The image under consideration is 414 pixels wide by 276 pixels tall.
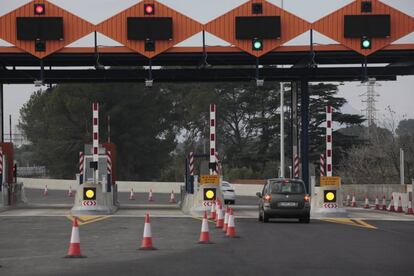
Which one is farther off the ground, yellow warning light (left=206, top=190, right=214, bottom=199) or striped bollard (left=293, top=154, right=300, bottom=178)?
striped bollard (left=293, top=154, right=300, bottom=178)

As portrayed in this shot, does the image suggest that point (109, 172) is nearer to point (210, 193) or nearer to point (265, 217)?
point (210, 193)

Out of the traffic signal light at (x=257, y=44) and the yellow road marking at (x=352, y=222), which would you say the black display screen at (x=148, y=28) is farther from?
the yellow road marking at (x=352, y=222)

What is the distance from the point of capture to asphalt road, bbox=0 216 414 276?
45.4ft

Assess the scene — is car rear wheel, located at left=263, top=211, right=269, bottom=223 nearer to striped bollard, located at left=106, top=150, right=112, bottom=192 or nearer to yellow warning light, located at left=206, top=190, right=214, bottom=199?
yellow warning light, located at left=206, top=190, right=214, bottom=199

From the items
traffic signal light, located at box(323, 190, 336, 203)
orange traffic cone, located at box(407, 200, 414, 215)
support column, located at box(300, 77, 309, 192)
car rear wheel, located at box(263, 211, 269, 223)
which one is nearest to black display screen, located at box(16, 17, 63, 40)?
support column, located at box(300, 77, 309, 192)

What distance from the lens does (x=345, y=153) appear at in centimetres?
7831

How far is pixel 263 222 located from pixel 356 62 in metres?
13.6

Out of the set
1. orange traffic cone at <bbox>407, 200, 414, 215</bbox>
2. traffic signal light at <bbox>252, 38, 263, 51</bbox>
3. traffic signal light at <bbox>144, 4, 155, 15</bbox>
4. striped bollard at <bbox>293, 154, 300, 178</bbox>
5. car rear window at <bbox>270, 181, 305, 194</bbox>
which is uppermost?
traffic signal light at <bbox>144, 4, 155, 15</bbox>

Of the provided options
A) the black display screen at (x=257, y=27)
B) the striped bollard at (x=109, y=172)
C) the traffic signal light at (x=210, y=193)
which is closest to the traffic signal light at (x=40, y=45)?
the striped bollard at (x=109, y=172)

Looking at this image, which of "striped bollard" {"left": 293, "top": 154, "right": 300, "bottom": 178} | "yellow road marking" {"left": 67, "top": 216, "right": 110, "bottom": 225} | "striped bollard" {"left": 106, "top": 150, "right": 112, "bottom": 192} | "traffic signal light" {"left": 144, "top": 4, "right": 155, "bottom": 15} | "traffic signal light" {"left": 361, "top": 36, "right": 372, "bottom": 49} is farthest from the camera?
"striped bollard" {"left": 293, "top": 154, "right": 300, "bottom": 178}

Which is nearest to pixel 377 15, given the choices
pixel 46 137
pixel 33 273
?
pixel 33 273

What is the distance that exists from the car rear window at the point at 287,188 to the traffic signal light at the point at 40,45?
11708 mm

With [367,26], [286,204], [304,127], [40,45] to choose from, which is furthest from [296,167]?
[40,45]

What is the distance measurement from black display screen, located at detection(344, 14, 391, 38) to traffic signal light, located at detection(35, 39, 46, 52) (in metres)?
11.4
